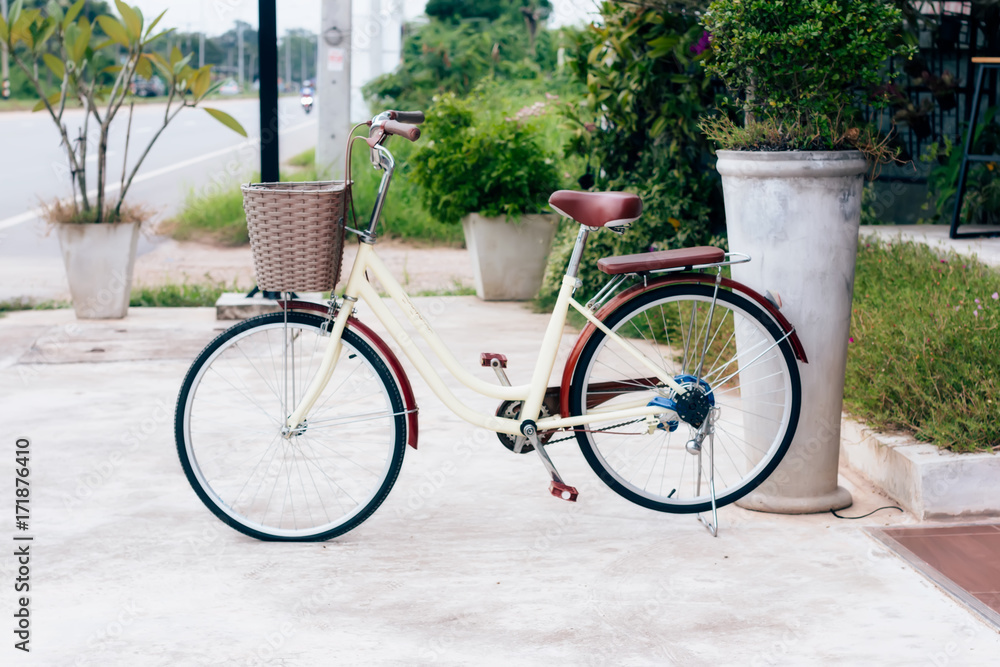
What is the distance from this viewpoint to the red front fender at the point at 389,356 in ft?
11.0

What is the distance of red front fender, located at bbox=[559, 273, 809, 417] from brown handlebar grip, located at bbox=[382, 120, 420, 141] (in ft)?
2.59

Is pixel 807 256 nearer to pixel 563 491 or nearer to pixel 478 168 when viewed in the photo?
pixel 563 491

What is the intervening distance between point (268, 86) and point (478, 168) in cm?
164

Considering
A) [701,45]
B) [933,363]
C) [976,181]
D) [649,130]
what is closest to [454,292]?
[649,130]

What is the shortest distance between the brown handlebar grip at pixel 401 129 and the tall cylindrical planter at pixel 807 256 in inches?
41.1

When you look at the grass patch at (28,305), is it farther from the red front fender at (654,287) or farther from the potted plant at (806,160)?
the potted plant at (806,160)

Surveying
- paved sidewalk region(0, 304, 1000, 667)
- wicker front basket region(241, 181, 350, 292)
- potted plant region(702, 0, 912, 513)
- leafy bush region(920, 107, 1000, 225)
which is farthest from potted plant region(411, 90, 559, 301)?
wicker front basket region(241, 181, 350, 292)

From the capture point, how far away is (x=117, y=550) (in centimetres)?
334

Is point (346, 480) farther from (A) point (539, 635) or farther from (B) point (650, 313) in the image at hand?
(B) point (650, 313)

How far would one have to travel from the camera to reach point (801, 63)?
3432 millimetres

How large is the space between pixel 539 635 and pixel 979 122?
5.67 m

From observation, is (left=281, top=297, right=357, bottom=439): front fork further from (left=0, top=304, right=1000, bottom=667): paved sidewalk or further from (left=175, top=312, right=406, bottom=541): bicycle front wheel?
(left=0, top=304, right=1000, bottom=667): paved sidewalk

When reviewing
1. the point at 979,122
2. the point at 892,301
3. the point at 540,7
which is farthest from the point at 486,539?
the point at 540,7

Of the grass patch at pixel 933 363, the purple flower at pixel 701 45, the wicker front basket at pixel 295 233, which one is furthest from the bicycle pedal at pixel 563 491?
the purple flower at pixel 701 45
